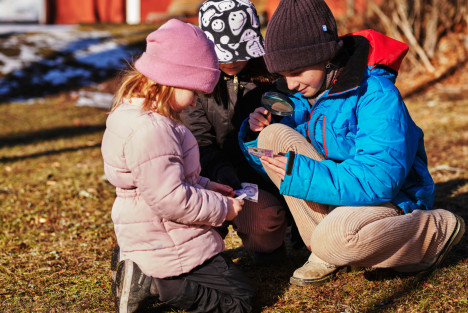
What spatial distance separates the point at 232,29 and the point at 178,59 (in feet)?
2.78

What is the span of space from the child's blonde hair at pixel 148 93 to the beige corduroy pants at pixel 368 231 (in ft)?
2.21

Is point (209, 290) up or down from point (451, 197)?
up

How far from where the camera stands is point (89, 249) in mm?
3699

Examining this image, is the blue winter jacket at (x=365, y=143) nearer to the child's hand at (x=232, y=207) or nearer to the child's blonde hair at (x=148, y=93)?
the child's hand at (x=232, y=207)

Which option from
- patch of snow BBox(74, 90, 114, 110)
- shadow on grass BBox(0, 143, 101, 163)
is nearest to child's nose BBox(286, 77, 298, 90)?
shadow on grass BBox(0, 143, 101, 163)

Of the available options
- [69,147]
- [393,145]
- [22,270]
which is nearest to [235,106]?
[393,145]

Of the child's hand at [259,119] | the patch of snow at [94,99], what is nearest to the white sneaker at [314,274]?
the child's hand at [259,119]

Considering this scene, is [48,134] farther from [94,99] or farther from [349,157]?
[349,157]

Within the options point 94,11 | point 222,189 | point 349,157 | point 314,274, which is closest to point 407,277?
point 314,274

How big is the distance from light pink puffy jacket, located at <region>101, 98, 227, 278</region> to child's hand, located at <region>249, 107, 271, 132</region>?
60 cm

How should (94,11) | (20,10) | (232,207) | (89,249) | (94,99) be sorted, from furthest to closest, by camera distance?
(94,11), (20,10), (94,99), (89,249), (232,207)

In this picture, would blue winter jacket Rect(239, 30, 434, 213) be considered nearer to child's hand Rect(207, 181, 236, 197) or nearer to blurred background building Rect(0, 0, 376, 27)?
child's hand Rect(207, 181, 236, 197)

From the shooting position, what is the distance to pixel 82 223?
4207 mm

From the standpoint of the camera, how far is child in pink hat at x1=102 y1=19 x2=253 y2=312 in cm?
238
